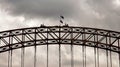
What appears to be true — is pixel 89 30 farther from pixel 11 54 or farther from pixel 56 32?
pixel 11 54

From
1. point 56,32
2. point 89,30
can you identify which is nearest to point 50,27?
point 56,32

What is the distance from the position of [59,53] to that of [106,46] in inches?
234

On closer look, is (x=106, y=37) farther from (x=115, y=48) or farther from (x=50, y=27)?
Result: (x=50, y=27)

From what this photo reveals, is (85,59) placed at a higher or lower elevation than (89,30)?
lower

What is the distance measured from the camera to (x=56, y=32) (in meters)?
55.3

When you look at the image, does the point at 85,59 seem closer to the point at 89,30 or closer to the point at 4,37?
the point at 89,30

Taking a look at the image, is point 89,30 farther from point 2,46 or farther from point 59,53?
point 2,46

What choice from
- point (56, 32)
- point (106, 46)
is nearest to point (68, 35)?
point (56, 32)

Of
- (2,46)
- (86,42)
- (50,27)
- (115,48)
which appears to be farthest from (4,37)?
(115,48)

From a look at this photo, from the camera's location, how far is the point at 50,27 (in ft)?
181

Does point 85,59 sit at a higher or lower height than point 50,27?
lower

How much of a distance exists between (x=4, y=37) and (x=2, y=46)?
48.4 inches

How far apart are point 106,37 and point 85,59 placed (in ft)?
14.6

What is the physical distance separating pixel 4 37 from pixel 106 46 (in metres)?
12.5
